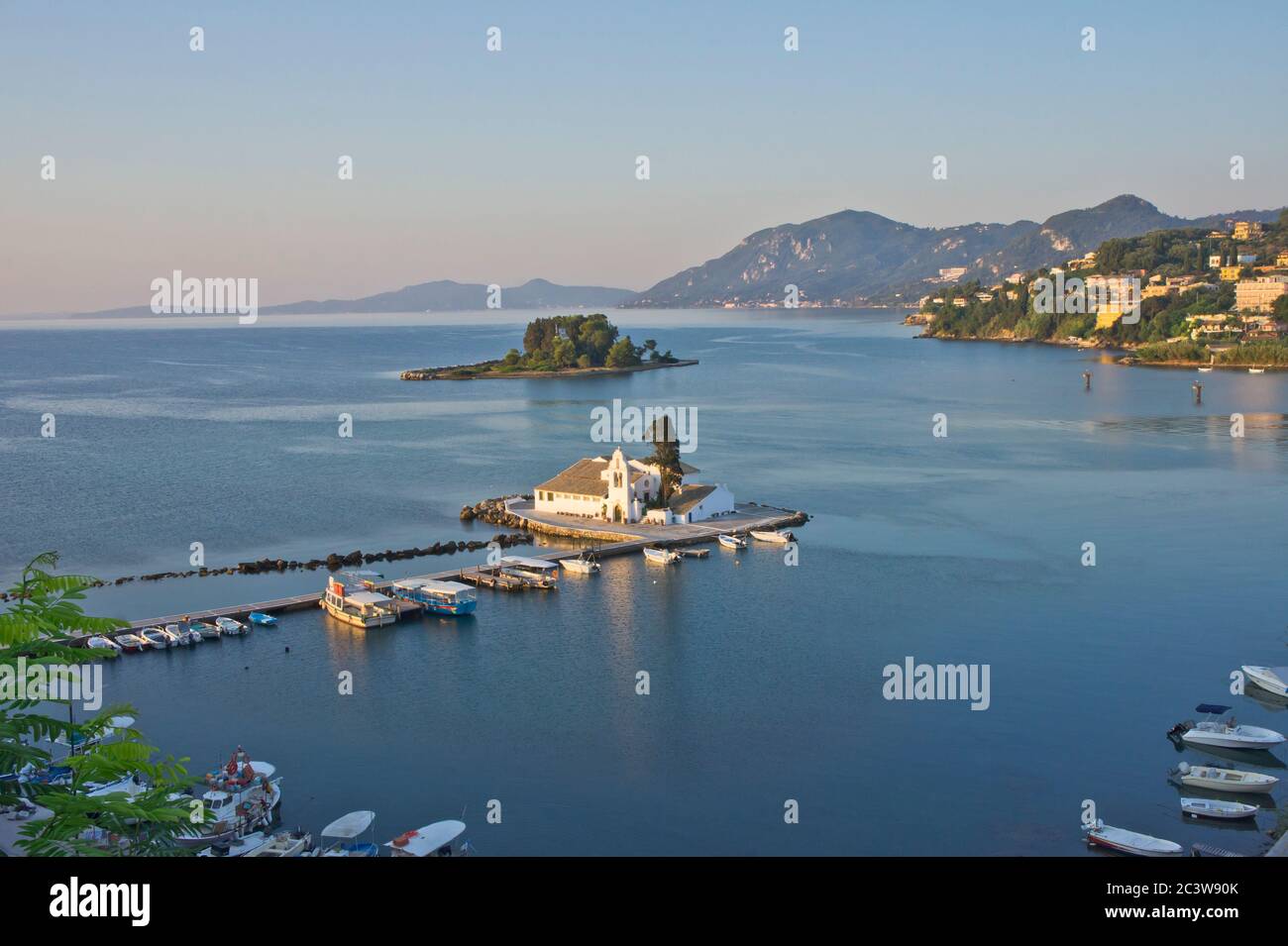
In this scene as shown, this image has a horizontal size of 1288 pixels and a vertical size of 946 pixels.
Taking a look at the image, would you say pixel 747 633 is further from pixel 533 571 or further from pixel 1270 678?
pixel 1270 678

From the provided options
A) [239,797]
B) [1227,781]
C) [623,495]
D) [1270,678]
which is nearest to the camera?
[239,797]

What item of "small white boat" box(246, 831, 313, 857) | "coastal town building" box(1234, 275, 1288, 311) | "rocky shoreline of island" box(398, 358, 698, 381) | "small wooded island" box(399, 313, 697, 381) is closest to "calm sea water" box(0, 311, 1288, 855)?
"small white boat" box(246, 831, 313, 857)

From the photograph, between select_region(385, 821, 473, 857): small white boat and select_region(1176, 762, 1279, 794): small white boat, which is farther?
select_region(1176, 762, 1279, 794): small white boat

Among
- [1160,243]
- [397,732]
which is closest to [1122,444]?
[397,732]

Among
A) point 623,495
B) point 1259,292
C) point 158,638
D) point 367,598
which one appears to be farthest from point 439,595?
point 1259,292

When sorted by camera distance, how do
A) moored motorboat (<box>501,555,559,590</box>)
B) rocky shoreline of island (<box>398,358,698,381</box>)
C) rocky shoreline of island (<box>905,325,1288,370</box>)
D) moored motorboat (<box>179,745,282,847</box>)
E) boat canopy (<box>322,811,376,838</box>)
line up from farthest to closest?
rocky shoreline of island (<box>398,358,698,381</box>), rocky shoreline of island (<box>905,325,1288,370</box>), moored motorboat (<box>501,555,559,590</box>), moored motorboat (<box>179,745,282,847</box>), boat canopy (<box>322,811,376,838</box>)

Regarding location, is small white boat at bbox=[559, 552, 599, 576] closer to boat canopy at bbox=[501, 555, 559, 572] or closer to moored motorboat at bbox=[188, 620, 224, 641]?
boat canopy at bbox=[501, 555, 559, 572]
